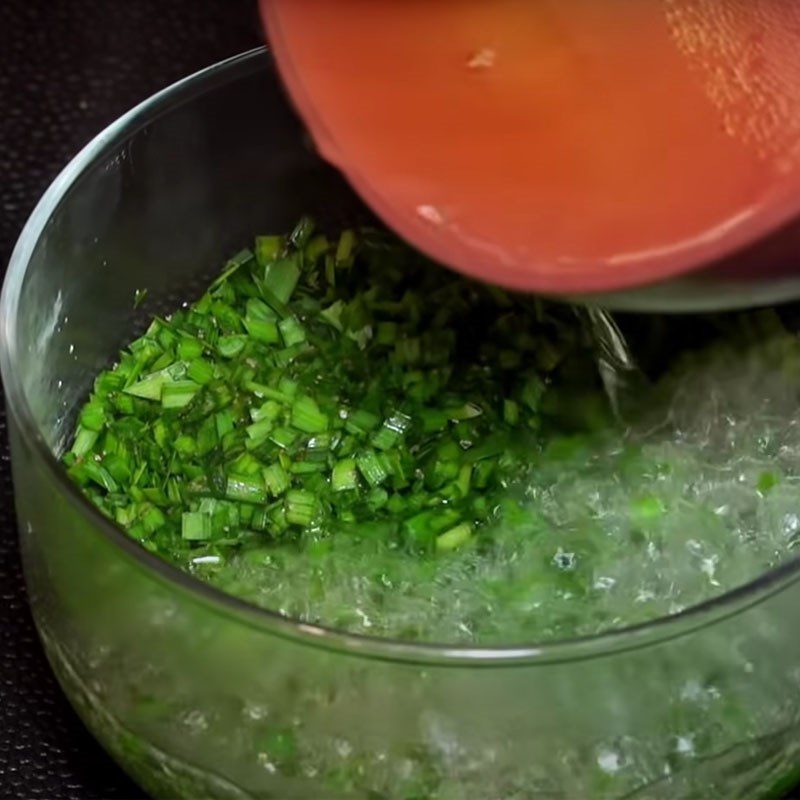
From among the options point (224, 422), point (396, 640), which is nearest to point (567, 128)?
point (396, 640)

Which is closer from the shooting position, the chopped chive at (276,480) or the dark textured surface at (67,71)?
the chopped chive at (276,480)

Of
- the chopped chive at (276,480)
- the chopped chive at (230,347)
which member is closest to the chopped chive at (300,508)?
the chopped chive at (276,480)

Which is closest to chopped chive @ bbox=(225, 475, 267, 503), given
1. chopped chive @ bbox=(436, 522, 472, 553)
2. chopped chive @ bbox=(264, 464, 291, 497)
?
chopped chive @ bbox=(264, 464, 291, 497)

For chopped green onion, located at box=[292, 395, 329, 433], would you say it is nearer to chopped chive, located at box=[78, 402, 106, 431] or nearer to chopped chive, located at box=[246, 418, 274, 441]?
chopped chive, located at box=[246, 418, 274, 441]

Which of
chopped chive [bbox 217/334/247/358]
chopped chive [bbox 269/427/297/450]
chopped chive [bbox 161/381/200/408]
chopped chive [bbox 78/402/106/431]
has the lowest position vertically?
chopped chive [bbox 269/427/297/450]

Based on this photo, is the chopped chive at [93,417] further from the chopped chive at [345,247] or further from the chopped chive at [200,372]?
the chopped chive at [345,247]

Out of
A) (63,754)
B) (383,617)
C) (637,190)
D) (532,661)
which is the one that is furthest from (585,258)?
(63,754)
